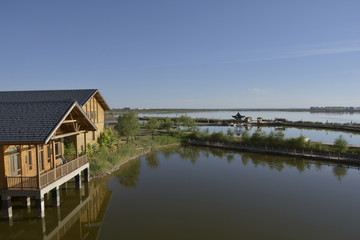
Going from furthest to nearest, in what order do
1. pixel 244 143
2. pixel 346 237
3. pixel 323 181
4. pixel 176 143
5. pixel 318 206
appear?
pixel 176 143, pixel 244 143, pixel 323 181, pixel 318 206, pixel 346 237

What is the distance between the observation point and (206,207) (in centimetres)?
1491

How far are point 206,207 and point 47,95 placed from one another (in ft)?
69.1

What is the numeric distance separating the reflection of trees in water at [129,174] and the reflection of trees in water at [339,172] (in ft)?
56.8

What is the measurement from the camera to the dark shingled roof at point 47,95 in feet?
83.5

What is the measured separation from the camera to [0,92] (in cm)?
2750

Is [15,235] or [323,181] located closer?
[15,235]

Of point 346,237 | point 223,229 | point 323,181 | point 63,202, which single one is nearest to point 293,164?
point 323,181

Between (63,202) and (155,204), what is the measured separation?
5924 mm

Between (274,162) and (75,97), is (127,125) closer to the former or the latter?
(75,97)

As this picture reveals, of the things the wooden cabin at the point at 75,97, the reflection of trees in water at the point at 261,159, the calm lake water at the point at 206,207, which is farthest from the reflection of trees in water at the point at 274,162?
the wooden cabin at the point at 75,97

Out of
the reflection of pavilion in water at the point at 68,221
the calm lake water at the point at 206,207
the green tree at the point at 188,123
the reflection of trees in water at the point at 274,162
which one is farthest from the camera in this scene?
the green tree at the point at 188,123

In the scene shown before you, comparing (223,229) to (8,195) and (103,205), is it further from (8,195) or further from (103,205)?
(8,195)

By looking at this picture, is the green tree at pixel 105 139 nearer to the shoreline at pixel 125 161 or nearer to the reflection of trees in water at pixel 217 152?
the shoreline at pixel 125 161

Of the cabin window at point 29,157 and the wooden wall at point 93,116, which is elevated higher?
the wooden wall at point 93,116
